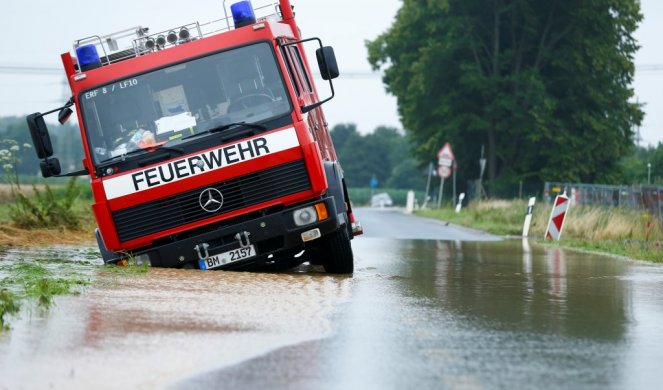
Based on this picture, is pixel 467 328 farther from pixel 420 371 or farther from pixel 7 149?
pixel 7 149

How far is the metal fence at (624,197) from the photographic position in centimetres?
2844

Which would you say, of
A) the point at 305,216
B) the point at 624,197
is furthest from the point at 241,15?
the point at 624,197

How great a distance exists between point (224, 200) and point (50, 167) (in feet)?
7.26

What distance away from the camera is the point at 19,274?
11.7 m

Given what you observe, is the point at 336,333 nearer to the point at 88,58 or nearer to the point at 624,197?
the point at 88,58

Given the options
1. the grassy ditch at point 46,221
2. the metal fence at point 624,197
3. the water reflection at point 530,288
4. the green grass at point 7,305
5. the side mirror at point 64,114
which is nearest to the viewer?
the green grass at point 7,305

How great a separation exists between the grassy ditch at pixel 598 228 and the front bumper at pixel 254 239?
7020mm

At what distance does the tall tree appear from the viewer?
156ft

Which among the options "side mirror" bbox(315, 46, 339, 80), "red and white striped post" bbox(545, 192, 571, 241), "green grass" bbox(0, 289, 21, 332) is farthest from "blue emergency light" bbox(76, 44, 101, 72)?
"red and white striped post" bbox(545, 192, 571, 241)

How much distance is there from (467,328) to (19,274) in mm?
5169

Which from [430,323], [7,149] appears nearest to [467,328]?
[430,323]

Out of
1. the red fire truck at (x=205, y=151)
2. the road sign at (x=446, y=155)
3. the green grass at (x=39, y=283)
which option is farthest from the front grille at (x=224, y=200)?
the road sign at (x=446, y=155)

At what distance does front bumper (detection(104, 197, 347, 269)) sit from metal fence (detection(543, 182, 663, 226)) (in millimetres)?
16327

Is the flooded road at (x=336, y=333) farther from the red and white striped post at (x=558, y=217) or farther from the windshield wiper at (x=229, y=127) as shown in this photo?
the red and white striped post at (x=558, y=217)
